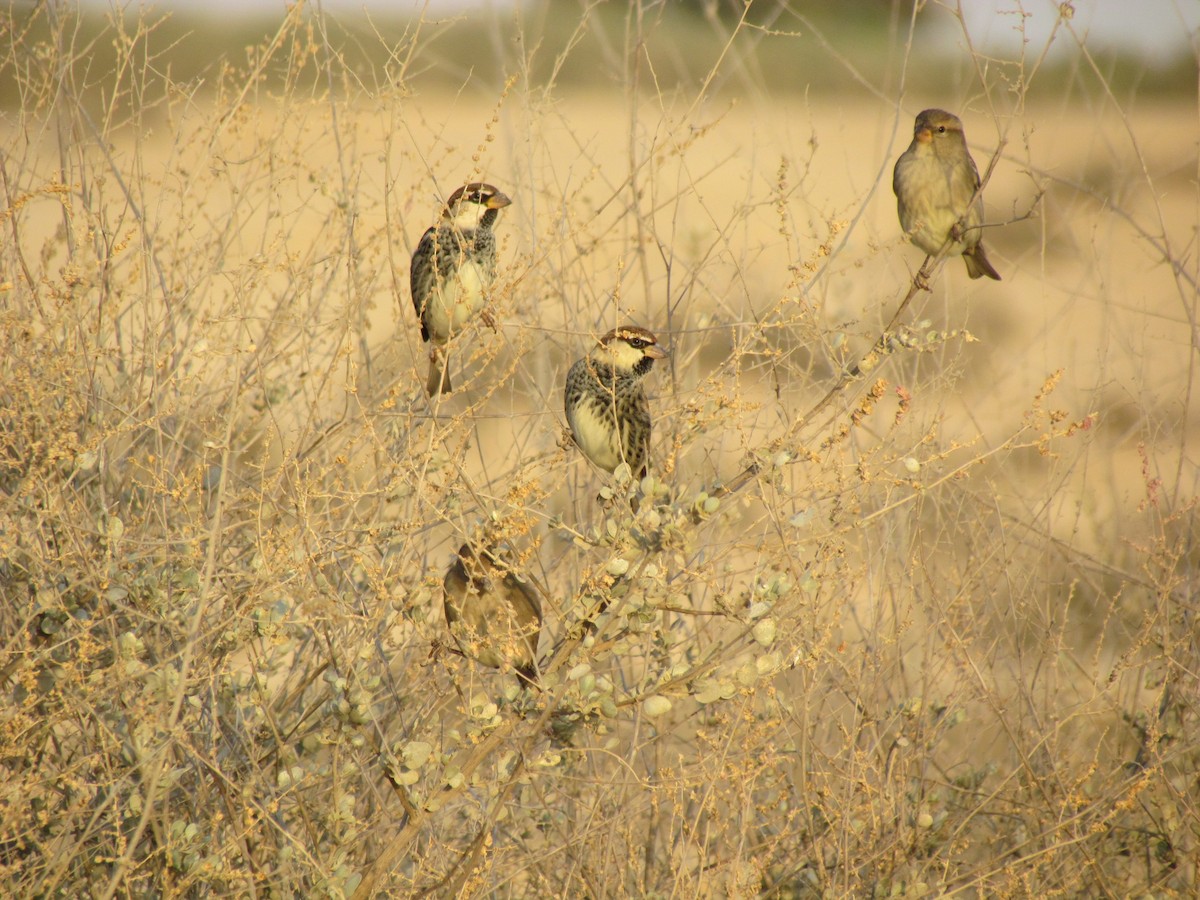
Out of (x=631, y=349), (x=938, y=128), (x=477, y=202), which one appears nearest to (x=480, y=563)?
(x=631, y=349)

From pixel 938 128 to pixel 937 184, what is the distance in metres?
0.20

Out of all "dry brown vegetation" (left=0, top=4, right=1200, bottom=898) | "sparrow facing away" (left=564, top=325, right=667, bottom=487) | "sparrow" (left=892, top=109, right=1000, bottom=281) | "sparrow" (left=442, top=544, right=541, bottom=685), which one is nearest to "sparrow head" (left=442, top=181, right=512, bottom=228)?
"dry brown vegetation" (left=0, top=4, right=1200, bottom=898)

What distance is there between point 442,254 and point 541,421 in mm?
694

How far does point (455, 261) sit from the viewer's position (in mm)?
4219

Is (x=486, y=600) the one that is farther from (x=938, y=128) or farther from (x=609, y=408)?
(x=938, y=128)

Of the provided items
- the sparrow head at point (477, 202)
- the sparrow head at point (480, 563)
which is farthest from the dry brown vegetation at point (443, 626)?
the sparrow head at point (477, 202)

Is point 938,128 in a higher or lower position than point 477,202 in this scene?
higher

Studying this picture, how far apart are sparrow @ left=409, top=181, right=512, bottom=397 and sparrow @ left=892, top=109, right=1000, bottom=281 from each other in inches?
55.9

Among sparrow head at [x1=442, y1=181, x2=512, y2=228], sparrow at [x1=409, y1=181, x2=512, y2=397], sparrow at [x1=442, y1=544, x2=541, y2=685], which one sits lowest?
sparrow at [x1=442, y1=544, x2=541, y2=685]

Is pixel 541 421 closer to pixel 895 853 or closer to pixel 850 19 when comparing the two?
pixel 895 853

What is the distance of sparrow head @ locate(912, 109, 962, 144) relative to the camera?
4461mm

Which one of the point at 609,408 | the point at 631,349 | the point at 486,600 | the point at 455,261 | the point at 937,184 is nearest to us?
the point at 486,600

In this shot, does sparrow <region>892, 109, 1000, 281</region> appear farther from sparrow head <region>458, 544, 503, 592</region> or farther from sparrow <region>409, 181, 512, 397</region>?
sparrow head <region>458, 544, 503, 592</region>

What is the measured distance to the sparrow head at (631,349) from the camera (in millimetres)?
3389
